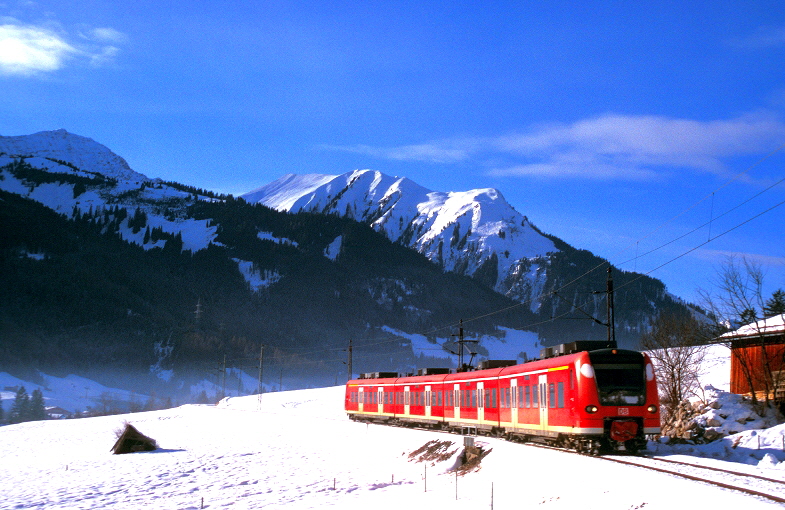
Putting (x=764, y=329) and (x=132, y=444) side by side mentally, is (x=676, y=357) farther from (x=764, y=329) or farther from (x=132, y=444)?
(x=132, y=444)

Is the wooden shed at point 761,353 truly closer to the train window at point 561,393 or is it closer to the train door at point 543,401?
the train door at point 543,401

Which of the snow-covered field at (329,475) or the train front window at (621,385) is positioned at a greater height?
the train front window at (621,385)

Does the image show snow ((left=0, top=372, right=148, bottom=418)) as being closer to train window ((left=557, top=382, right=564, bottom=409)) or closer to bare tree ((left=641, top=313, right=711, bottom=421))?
bare tree ((left=641, top=313, right=711, bottom=421))

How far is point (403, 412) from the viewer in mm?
49438

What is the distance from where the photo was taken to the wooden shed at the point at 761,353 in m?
31.3

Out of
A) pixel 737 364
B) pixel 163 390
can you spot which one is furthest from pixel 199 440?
pixel 163 390

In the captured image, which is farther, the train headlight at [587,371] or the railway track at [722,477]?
the train headlight at [587,371]

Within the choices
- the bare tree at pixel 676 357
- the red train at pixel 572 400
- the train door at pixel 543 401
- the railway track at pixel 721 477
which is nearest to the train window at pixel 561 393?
the red train at pixel 572 400

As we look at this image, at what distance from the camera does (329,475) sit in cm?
3234

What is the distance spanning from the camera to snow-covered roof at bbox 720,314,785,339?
109 feet

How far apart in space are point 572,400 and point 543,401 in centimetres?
286

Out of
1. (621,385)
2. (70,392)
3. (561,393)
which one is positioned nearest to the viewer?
(621,385)

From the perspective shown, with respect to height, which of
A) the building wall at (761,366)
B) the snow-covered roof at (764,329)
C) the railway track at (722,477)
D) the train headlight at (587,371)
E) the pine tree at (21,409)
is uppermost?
the snow-covered roof at (764,329)

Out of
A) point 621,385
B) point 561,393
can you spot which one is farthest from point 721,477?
point 561,393
